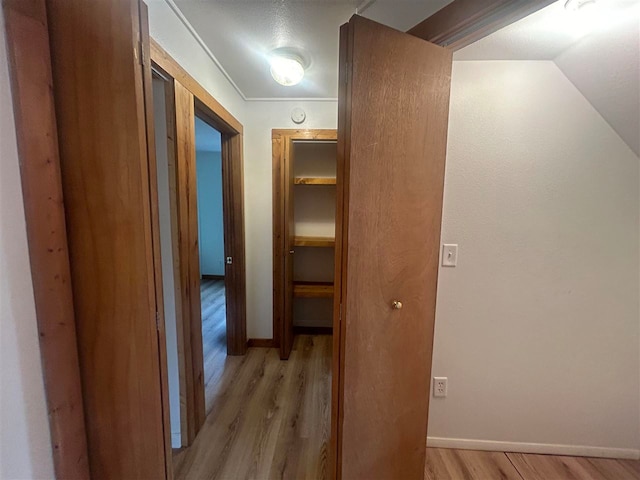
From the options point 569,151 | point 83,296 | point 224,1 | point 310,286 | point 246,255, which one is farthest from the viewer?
point 310,286

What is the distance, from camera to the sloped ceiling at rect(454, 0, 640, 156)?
1005mm

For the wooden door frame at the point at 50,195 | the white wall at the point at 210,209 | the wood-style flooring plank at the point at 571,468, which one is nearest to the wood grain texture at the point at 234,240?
the wooden door frame at the point at 50,195

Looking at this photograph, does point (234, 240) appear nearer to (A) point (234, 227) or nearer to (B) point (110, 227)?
(A) point (234, 227)

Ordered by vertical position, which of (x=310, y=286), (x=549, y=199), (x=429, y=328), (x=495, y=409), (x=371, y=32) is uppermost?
(x=371, y=32)

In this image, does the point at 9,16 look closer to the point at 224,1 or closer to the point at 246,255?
the point at 224,1

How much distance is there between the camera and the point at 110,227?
2.72ft

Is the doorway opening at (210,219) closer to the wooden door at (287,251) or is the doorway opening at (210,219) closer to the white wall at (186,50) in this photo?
the wooden door at (287,251)

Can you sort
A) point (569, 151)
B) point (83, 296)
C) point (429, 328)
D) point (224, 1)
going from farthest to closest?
1. point (569, 151)
2. point (224, 1)
3. point (429, 328)
4. point (83, 296)

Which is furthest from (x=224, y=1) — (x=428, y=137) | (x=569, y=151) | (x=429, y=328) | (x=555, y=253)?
(x=555, y=253)

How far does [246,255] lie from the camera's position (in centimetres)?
245

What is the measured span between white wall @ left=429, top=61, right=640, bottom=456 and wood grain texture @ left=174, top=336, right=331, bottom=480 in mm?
772

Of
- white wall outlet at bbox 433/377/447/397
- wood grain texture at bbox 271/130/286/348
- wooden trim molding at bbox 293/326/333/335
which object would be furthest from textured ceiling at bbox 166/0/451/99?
wooden trim molding at bbox 293/326/333/335

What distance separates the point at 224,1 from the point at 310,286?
2265 mm

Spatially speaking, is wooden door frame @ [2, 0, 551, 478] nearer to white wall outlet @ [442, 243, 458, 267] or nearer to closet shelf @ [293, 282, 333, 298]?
white wall outlet @ [442, 243, 458, 267]
